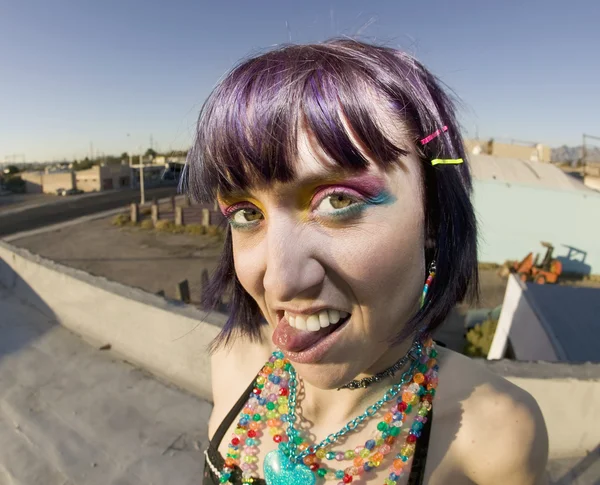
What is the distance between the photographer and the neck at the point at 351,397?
105 cm

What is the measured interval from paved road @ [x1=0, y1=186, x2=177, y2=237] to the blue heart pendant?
1997cm

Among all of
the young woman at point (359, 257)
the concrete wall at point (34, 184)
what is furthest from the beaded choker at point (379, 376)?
the concrete wall at point (34, 184)

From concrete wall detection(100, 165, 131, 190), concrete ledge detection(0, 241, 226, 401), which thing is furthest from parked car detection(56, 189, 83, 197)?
concrete ledge detection(0, 241, 226, 401)

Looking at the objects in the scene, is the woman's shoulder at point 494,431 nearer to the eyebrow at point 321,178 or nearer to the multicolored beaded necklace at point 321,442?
the multicolored beaded necklace at point 321,442

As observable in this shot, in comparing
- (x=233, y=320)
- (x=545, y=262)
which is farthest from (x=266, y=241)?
(x=545, y=262)

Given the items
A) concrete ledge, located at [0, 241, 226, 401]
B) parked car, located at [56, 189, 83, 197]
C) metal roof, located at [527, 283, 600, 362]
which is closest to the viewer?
concrete ledge, located at [0, 241, 226, 401]

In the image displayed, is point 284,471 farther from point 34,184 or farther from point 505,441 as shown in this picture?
point 34,184

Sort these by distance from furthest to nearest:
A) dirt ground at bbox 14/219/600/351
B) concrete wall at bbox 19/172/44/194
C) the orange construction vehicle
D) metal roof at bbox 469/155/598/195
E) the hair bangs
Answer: concrete wall at bbox 19/172/44/194 < metal roof at bbox 469/155/598/195 < dirt ground at bbox 14/219/600/351 < the orange construction vehicle < the hair bangs

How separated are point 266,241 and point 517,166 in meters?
15.5

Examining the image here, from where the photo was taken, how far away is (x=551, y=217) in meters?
11.6

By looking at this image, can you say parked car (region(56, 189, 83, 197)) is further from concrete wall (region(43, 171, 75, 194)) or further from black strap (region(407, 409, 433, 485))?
black strap (region(407, 409, 433, 485))

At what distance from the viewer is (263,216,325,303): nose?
760 mm

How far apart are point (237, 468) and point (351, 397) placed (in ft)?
1.35

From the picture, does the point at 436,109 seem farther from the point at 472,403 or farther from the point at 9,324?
the point at 9,324
